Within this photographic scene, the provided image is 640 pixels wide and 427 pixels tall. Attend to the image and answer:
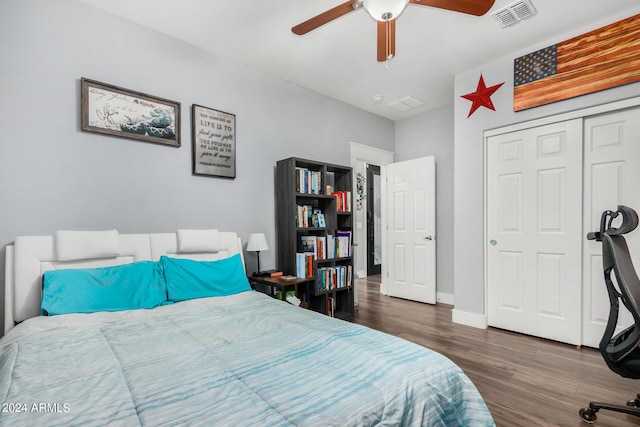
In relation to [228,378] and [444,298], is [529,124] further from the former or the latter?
[228,378]

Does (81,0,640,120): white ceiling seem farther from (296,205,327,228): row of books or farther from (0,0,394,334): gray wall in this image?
(296,205,327,228): row of books

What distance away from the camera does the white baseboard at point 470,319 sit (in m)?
3.28

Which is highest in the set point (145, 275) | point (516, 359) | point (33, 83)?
point (33, 83)

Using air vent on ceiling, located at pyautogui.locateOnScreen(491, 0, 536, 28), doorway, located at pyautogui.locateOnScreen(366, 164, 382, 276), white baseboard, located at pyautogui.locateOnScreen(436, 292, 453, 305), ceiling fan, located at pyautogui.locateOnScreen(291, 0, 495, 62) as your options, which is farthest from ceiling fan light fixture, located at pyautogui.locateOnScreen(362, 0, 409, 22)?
doorway, located at pyautogui.locateOnScreen(366, 164, 382, 276)

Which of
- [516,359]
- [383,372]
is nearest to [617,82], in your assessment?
[516,359]

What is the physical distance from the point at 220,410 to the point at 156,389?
0.91 feet

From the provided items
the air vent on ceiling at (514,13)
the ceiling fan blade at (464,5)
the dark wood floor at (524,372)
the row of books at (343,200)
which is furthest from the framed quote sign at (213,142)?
the air vent on ceiling at (514,13)

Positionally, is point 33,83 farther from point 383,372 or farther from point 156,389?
point 383,372

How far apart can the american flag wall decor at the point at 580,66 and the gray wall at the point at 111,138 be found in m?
2.61

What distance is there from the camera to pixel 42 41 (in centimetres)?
215

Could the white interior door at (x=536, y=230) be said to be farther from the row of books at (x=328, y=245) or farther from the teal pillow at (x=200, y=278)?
the teal pillow at (x=200, y=278)

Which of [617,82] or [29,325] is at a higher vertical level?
[617,82]

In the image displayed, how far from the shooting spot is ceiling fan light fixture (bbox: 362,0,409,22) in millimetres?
1607

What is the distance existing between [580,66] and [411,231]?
8.62ft
